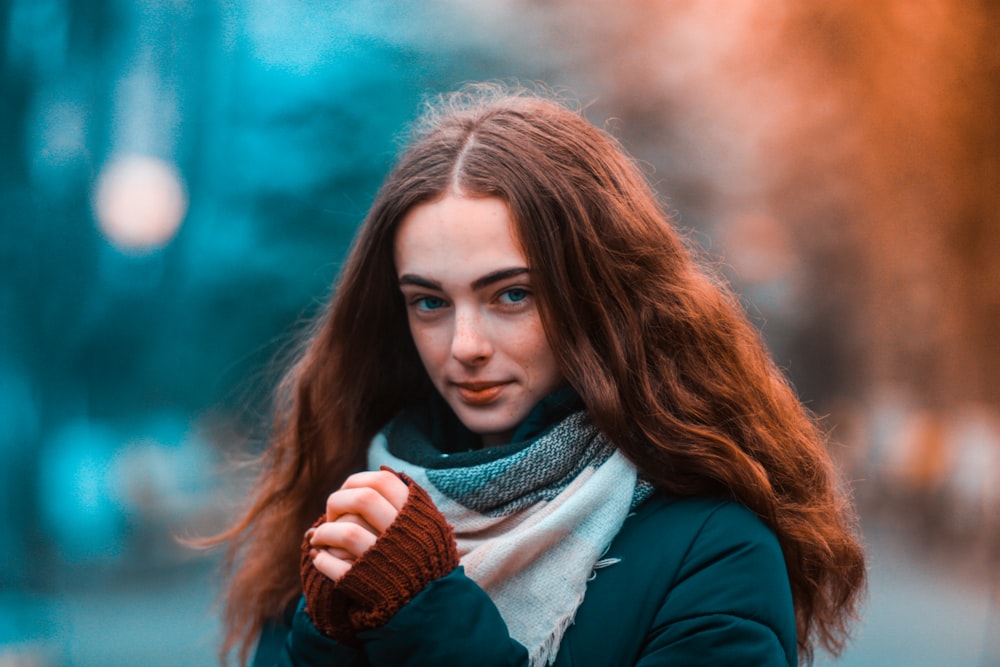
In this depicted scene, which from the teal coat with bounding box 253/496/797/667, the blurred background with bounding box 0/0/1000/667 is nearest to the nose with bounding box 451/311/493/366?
the teal coat with bounding box 253/496/797/667

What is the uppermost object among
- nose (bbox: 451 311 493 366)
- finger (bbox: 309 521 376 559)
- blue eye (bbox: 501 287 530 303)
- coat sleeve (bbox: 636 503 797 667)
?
blue eye (bbox: 501 287 530 303)

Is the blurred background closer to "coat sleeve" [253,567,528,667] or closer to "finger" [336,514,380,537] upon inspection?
"finger" [336,514,380,537]

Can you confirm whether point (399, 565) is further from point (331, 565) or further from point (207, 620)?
point (207, 620)

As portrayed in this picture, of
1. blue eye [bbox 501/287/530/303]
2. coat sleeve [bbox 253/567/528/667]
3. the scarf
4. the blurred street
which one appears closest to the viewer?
coat sleeve [bbox 253/567/528/667]

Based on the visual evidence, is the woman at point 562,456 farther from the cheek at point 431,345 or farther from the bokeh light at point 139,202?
→ the bokeh light at point 139,202

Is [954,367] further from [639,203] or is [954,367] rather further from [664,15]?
[639,203]

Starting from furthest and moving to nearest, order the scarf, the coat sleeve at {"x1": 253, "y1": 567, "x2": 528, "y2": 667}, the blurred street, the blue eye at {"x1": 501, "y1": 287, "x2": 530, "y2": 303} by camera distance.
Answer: the blurred street, the blue eye at {"x1": 501, "y1": 287, "x2": 530, "y2": 303}, the scarf, the coat sleeve at {"x1": 253, "y1": 567, "x2": 528, "y2": 667}

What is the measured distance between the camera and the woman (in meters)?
1.29

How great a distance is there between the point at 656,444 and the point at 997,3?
268cm

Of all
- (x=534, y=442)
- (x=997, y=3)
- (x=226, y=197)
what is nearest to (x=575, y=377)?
(x=534, y=442)

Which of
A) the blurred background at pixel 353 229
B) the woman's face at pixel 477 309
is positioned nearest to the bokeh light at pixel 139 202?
the blurred background at pixel 353 229

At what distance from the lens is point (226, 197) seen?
3053mm

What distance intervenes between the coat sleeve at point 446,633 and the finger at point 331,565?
0.09 metres

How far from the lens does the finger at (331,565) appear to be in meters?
1.26
